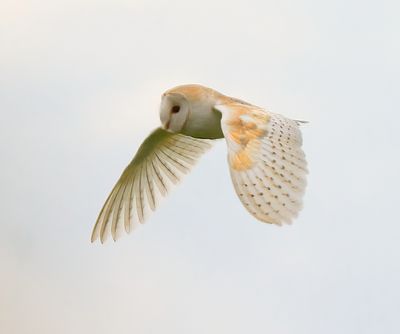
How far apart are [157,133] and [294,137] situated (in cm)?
395

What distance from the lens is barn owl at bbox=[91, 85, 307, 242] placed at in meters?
8.95

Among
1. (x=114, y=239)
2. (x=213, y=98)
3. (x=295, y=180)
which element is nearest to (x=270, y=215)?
(x=295, y=180)

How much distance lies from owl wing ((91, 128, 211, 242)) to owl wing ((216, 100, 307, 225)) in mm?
3228

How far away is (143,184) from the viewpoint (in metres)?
13.9

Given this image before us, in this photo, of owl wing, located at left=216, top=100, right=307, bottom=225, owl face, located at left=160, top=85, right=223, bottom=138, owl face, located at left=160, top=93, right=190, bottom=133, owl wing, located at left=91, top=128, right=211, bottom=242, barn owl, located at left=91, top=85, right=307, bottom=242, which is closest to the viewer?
owl wing, located at left=216, top=100, right=307, bottom=225

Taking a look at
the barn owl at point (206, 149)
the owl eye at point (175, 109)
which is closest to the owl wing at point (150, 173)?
the barn owl at point (206, 149)

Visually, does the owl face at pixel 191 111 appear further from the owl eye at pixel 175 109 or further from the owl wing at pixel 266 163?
the owl wing at pixel 266 163

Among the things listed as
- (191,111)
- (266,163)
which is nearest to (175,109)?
(191,111)

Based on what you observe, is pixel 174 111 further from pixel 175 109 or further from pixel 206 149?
pixel 206 149

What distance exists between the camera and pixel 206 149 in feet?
46.2

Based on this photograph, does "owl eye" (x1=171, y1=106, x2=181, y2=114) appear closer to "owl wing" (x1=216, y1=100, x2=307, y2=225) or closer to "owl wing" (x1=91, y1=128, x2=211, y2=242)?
"owl wing" (x1=91, y1=128, x2=211, y2=242)

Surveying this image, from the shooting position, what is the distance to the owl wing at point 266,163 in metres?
8.75

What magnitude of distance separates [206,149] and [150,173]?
0.78 metres

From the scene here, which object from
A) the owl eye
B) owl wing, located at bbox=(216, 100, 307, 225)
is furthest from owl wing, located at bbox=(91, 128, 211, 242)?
owl wing, located at bbox=(216, 100, 307, 225)
